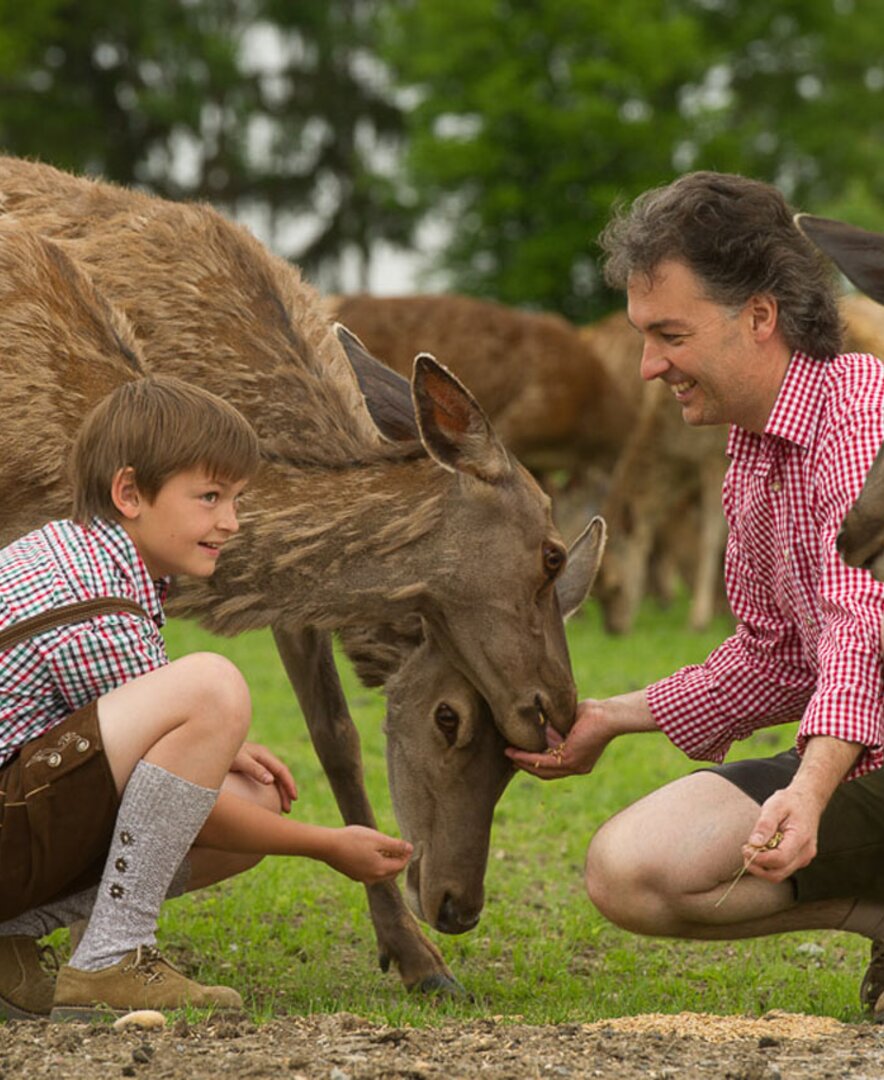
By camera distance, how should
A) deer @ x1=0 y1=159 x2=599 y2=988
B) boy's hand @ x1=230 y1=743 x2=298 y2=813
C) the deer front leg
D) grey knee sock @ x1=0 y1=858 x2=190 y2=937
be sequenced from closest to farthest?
grey knee sock @ x1=0 y1=858 x2=190 y2=937 < boy's hand @ x1=230 y1=743 x2=298 y2=813 < deer @ x1=0 y1=159 x2=599 y2=988 < the deer front leg

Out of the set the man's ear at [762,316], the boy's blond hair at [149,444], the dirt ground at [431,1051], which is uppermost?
the man's ear at [762,316]

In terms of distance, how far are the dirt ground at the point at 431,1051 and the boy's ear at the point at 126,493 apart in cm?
115

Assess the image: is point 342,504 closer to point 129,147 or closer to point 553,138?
point 553,138

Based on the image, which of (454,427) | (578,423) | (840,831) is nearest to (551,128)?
(578,423)

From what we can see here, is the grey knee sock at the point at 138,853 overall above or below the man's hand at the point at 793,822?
below

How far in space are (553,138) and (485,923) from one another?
2756 cm

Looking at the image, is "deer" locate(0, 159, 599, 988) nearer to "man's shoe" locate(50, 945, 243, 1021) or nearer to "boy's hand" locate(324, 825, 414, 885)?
"boy's hand" locate(324, 825, 414, 885)

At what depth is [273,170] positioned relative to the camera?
119ft

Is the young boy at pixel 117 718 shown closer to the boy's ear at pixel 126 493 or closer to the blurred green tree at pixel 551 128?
the boy's ear at pixel 126 493

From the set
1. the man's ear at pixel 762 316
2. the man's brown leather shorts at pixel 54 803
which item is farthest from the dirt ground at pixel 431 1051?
the man's ear at pixel 762 316

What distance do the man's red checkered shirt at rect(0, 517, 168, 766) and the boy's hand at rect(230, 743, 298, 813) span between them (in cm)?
55

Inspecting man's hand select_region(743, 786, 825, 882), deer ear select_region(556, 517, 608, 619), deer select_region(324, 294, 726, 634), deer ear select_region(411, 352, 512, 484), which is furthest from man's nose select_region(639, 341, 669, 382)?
deer select_region(324, 294, 726, 634)

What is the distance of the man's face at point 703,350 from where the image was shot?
16.2ft

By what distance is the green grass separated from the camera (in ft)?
17.1
